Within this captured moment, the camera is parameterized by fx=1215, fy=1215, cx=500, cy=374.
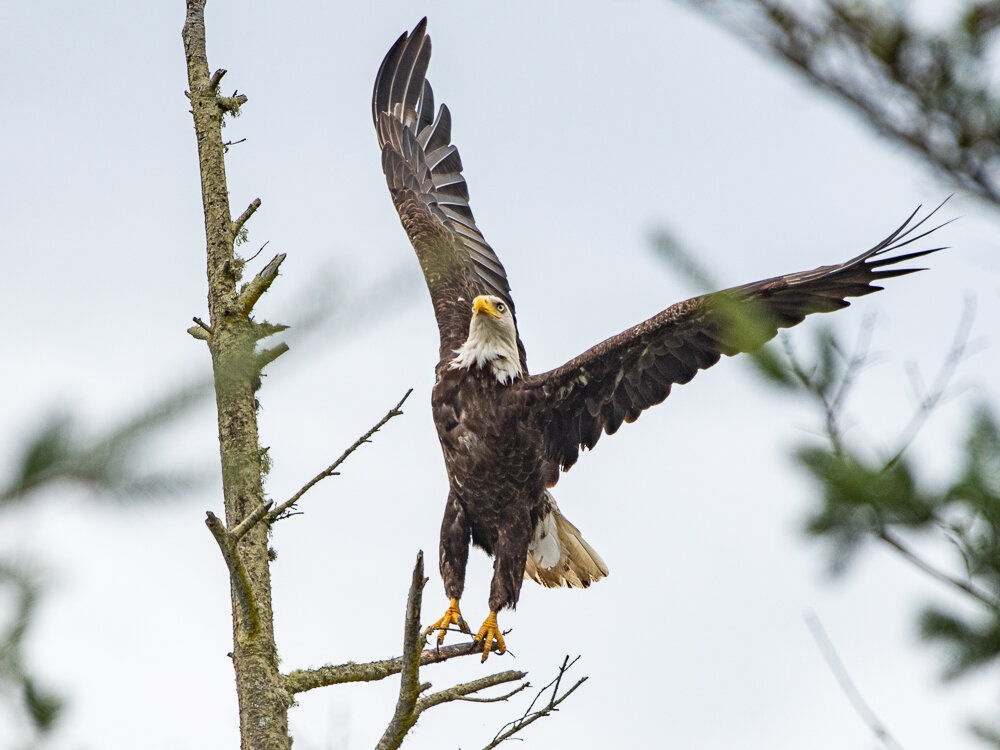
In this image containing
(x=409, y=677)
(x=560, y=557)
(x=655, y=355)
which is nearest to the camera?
(x=409, y=677)

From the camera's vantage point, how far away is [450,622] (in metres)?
5.73

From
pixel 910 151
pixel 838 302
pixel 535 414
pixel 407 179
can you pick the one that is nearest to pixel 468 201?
pixel 407 179

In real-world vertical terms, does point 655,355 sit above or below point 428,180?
below

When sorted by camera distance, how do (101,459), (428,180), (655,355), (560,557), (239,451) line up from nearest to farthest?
(101,459) < (239,451) < (655,355) < (560,557) < (428,180)

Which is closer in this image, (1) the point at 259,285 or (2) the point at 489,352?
(1) the point at 259,285

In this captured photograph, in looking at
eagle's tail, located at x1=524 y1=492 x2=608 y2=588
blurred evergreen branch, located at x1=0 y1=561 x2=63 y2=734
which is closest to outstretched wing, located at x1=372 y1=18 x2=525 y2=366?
eagle's tail, located at x1=524 y1=492 x2=608 y2=588

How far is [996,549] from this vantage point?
1.56 meters

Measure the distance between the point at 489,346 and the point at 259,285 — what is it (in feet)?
5.18

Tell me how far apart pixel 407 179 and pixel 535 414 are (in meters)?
2.61

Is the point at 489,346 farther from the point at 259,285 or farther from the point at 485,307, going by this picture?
the point at 259,285

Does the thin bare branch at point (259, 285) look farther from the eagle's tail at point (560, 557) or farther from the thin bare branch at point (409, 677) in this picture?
the eagle's tail at point (560, 557)

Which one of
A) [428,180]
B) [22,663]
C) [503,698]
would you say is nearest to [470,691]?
[503,698]

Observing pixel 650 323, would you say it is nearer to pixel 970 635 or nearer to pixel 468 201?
pixel 468 201

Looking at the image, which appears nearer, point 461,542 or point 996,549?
point 996,549
